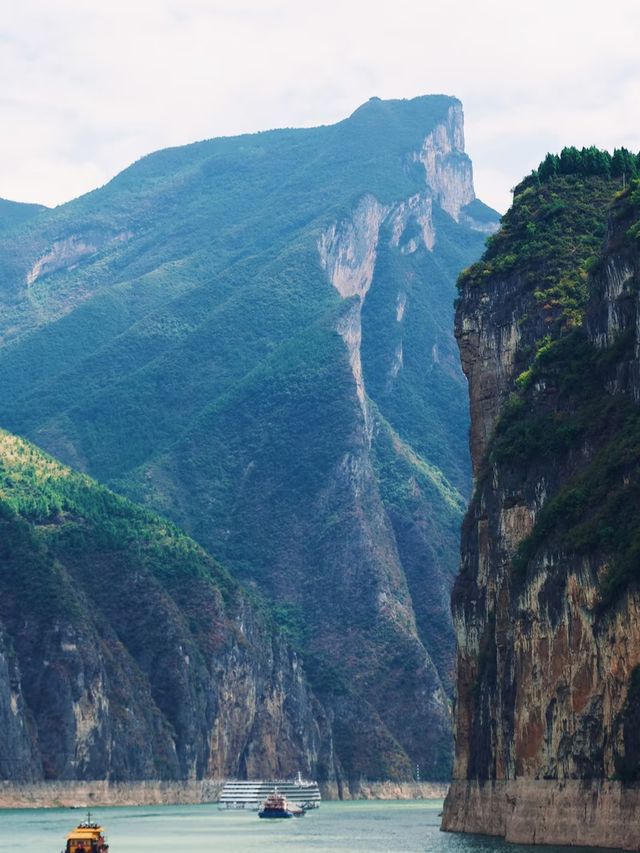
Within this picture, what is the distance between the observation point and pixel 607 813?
107 m

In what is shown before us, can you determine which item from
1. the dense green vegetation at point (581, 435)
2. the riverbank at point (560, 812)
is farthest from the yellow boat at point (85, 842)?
the dense green vegetation at point (581, 435)

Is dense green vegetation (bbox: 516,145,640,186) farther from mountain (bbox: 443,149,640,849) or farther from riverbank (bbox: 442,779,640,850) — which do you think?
riverbank (bbox: 442,779,640,850)

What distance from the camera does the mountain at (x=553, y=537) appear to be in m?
109

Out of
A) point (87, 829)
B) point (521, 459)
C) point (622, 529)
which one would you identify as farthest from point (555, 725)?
point (87, 829)

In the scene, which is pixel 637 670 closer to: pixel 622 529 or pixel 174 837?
pixel 622 529

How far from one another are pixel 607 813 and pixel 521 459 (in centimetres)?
2754

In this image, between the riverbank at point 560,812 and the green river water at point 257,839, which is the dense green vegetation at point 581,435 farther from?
the green river water at point 257,839

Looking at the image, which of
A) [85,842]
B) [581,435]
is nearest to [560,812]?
[581,435]

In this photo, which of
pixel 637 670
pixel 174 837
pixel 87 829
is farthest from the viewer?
pixel 174 837

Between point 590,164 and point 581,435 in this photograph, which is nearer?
point 581,435

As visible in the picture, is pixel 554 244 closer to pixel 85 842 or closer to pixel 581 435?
pixel 581 435

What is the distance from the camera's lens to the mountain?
4299 inches

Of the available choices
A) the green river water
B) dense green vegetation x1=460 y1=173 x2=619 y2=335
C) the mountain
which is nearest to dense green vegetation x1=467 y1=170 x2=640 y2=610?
the mountain

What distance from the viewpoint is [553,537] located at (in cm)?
11700
